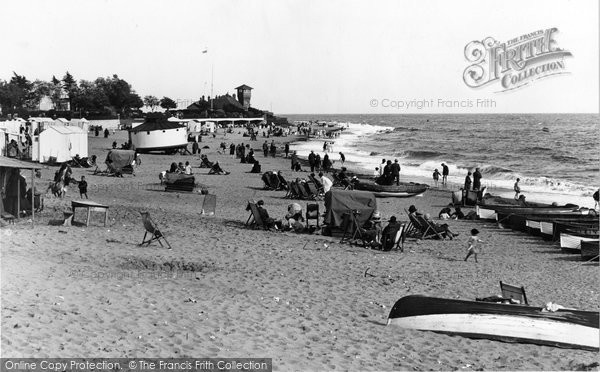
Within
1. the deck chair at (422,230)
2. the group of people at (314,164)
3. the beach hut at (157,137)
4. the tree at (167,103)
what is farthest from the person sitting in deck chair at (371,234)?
the tree at (167,103)

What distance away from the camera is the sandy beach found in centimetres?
758

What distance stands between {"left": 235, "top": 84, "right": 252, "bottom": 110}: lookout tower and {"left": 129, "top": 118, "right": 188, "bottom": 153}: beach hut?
79.2 m

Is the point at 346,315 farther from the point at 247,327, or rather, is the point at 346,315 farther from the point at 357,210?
the point at 357,210

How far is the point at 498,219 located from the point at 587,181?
23.0m

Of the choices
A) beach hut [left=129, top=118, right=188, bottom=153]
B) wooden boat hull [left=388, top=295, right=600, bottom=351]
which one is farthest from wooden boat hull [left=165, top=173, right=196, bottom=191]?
beach hut [left=129, top=118, right=188, bottom=153]

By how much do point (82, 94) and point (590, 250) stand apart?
325ft

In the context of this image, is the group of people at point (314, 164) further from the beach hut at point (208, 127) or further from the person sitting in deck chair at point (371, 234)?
the beach hut at point (208, 127)

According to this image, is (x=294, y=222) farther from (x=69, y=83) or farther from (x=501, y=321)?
(x=69, y=83)

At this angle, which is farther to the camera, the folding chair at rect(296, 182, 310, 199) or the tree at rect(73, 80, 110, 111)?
the tree at rect(73, 80, 110, 111)

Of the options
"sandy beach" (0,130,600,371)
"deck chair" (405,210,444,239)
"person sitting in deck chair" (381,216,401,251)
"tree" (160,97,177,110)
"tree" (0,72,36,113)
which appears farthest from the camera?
"tree" (160,97,177,110)

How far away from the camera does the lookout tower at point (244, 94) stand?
123562 millimetres

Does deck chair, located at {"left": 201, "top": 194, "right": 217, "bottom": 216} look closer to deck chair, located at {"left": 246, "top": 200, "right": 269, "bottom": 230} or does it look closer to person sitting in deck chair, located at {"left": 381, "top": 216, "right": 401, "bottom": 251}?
deck chair, located at {"left": 246, "top": 200, "right": 269, "bottom": 230}

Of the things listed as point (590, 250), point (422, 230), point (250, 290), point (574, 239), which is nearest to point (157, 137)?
point (422, 230)

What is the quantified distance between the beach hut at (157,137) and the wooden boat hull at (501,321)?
36849mm
